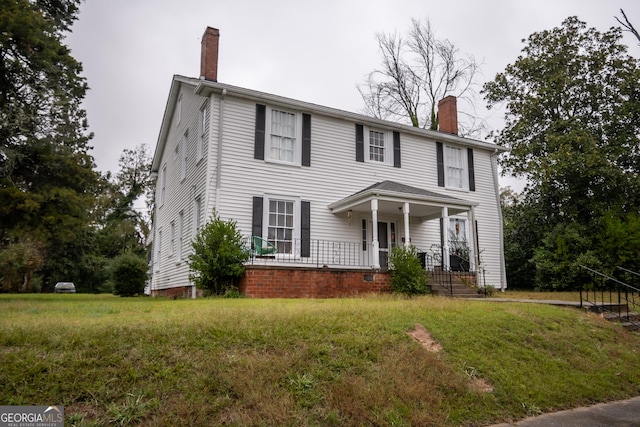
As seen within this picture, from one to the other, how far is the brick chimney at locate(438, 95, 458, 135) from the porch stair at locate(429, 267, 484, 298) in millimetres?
7416

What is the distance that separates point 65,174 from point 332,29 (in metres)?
11.9

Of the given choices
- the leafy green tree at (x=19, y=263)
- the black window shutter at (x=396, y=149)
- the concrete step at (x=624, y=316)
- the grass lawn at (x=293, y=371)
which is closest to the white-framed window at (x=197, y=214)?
the black window shutter at (x=396, y=149)

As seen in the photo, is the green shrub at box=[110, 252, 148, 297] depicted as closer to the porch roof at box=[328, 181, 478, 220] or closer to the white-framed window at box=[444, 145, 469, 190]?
the porch roof at box=[328, 181, 478, 220]

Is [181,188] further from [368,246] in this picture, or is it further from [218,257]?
[368,246]

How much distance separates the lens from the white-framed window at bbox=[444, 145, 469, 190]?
18.2m

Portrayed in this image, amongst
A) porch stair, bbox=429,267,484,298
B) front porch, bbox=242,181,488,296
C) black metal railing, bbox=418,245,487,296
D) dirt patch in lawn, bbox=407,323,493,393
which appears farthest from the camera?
black metal railing, bbox=418,245,487,296

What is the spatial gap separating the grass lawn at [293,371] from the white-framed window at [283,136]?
8.29m

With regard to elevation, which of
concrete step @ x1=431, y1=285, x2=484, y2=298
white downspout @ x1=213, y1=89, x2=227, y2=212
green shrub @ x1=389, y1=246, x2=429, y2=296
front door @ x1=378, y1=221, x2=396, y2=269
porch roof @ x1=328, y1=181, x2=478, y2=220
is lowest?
concrete step @ x1=431, y1=285, x2=484, y2=298

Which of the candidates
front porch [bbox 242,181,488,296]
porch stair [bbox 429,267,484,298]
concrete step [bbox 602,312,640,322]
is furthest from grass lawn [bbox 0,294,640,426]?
porch stair [bbox 429,267,484,298]

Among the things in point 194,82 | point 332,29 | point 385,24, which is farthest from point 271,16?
point 385,24

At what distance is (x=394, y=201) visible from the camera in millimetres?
14172

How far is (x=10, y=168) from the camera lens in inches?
537

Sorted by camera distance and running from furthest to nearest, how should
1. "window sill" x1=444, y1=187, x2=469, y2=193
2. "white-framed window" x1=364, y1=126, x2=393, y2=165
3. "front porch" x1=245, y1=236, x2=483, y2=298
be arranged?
"window sill" x1=444, y1=187, x2=469, y2=193, "white-framed window" x1=364, y1=126, x2=393, y2=165, "front porch" x1=245, y1=236, x2=483, y2=298

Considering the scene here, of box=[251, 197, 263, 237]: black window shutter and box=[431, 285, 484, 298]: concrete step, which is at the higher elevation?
box=[251, 197, 263, 237]: black window shutter
